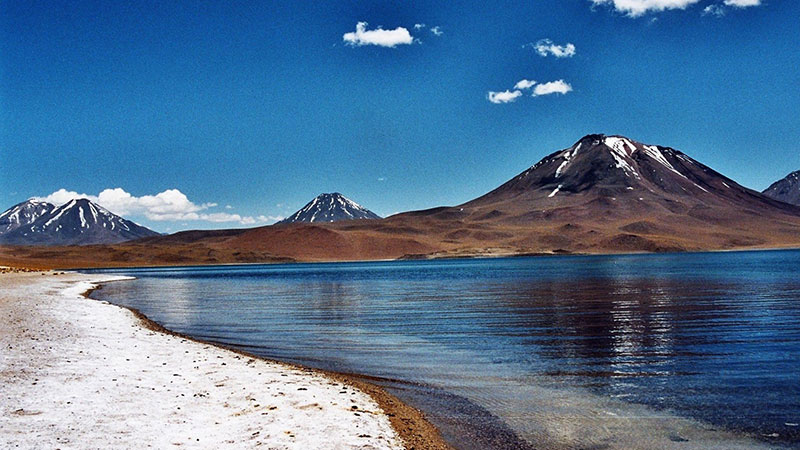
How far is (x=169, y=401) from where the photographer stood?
11508 millimetres

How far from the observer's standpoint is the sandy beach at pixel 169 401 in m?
9.29

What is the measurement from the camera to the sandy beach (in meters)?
9.29

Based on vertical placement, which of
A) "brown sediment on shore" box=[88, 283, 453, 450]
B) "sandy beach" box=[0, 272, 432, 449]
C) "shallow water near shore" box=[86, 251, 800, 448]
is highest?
"sandy beach" box=[0, 272, 432, 449]

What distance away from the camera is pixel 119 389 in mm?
12328

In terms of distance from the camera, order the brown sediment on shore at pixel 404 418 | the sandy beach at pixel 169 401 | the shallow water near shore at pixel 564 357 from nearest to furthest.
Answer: the sandy beach at pixel 169 401, the brown sediment on shore at pixel 404 418, the shallow water near shore at pixel 564 357

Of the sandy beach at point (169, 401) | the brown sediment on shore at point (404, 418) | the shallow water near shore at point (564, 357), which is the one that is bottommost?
the shallow water near shore at point (564, 357)

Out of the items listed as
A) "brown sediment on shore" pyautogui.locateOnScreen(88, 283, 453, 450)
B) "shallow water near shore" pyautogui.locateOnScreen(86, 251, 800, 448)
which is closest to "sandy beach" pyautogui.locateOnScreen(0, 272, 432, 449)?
"brown sediment on shore" pyautogui.locateOnScreen(88, 283, 453, 450)

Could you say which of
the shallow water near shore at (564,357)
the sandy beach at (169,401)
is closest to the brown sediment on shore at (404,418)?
the sandy beach at (169,401)

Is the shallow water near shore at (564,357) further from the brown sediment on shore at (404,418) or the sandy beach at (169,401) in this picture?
the sandy beach at (169,401)

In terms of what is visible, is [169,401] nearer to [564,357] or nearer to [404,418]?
[404,418]

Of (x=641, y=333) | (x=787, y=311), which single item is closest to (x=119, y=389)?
(x=641, y=333)

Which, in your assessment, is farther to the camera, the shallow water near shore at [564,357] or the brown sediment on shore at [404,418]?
the shallow water near shore at [564,357]

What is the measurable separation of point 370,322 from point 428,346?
819 centimetres

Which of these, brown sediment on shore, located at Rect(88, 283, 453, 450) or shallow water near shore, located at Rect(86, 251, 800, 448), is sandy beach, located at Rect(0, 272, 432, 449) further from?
shallow water near shore, located at Rect(86, 251, 800, 448)
